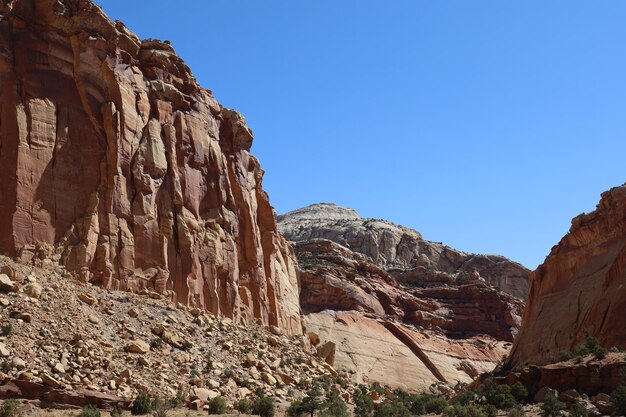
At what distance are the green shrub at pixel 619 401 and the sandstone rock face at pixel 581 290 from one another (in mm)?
9900

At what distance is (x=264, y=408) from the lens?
3322 cm

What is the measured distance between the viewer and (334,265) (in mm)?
88062

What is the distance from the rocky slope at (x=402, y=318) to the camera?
7162 cm

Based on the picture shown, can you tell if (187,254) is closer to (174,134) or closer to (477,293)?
(174,134)

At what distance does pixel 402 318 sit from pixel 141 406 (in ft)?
193

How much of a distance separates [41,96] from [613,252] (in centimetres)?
3610

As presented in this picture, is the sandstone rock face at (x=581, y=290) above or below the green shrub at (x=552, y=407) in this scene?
above

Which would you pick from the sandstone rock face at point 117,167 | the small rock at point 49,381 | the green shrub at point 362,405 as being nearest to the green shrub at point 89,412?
the small rock at point 49,381

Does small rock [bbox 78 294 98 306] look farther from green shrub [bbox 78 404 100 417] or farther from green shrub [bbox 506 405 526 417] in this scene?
green shrub [bbox 506 405 526 417]

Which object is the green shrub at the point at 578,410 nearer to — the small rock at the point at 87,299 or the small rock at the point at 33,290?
the small rock at the point at 87,299

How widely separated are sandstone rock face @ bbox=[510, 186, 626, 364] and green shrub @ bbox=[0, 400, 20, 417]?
95.0ft

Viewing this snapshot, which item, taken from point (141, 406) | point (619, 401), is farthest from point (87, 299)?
point (619, 401)

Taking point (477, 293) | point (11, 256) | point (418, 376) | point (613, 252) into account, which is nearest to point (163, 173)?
point (11, 256)

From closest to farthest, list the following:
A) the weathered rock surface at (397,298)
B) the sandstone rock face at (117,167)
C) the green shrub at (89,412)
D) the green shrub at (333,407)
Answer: the green shrub at (89,412) < the green shrub at (333,407) < the sandstone rock face at (117,167) < the weathered rock surface at (397,298)
